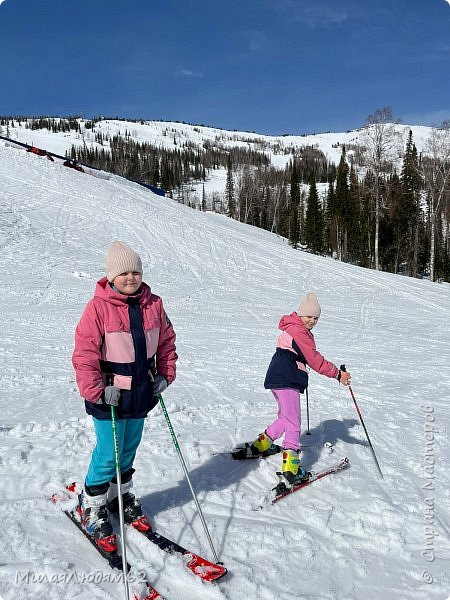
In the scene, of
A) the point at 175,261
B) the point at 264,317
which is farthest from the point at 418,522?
the point at 175,261

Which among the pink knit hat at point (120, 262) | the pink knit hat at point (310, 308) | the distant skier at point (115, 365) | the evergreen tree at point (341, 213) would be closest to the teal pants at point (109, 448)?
the distant skier at point (115, 365)

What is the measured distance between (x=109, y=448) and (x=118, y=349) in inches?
28.3

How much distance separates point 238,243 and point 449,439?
1925 cm

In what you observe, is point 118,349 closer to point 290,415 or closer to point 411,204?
point 290,415

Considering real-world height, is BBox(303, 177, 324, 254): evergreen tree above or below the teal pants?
above

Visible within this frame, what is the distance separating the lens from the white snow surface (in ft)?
9.02

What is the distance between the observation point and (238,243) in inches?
934

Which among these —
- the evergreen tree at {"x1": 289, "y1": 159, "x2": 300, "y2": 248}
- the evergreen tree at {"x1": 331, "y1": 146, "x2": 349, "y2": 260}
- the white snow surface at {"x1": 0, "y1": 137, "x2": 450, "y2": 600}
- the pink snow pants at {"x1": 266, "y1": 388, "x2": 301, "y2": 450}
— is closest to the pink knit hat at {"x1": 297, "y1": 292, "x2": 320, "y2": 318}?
the pink snow pants at {"x1": 266, "y1": 388, "x2": 301, "y2": 450}

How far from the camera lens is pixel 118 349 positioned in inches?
111

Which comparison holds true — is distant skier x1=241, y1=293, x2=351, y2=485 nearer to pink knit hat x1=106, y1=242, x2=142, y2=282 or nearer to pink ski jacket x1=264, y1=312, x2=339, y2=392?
pink ski jacket x1=264, y1=312, x2=339, y2=392

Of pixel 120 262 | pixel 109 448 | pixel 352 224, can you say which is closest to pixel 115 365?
pixel 109 448

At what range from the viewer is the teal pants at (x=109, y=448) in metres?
2.91

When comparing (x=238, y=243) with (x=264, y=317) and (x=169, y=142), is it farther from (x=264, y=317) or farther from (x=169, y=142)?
(x=169, y=142)

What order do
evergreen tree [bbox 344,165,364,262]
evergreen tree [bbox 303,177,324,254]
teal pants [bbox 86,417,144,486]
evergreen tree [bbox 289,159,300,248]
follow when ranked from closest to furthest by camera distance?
teal pants [bbox 86,417,144,486] < evergreen tree [bbox 344,165,364,262] < evergreen tree [bbox 303,177,324,254] < evergreen tree [bbox 289,159,300,248]
